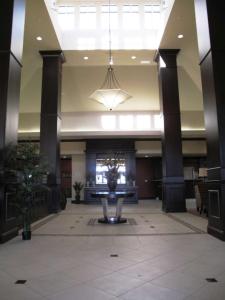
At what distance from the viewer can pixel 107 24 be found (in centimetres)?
930

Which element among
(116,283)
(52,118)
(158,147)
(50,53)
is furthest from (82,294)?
(158,147)

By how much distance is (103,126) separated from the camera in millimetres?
13570

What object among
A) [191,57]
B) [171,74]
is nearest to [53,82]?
[171,74]

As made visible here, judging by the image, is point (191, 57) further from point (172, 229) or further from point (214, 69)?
point (172, 229)

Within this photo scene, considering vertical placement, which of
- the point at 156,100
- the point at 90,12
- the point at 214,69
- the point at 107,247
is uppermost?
the point at 90,12

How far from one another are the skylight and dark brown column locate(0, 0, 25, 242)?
4.48 m

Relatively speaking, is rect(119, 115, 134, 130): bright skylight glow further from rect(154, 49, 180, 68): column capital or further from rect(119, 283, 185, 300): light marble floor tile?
rect(119, 283, 185, 300): light marble floor tile

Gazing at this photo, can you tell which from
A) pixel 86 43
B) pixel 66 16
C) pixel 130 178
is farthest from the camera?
pixel 130 178

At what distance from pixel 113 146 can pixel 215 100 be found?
32.3 feet

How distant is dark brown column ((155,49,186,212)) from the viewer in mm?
8219

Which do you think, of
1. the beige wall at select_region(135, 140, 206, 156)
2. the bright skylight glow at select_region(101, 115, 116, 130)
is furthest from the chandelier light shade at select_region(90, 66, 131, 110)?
the beige wall at select_region(135, 140, 206, 156)

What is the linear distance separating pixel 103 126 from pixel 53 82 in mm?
5108

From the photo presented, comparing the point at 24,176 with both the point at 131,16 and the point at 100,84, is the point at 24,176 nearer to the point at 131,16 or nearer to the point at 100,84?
the point at 131,16

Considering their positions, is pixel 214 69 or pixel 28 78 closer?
pixel 214 69
